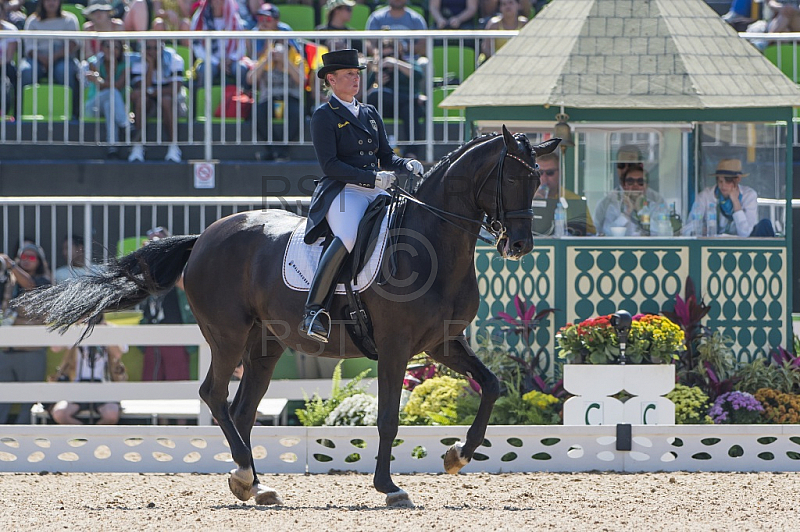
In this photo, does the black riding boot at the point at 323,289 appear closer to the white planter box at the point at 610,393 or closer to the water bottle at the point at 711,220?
the white planter box at the point at 610,393

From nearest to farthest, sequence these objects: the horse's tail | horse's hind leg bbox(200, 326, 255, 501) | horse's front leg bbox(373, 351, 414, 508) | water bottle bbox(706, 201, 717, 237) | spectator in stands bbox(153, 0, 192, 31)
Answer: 1. horse's front leg bbox(373, 351, 414, 508)
2. horse's hind leg bbox(200, 326, 255, 501)
3. the horse's tail
4. water bottle bbox(706, 201, 717, 237)
5. spectator in stands bbox(153, 0, 192, 31)

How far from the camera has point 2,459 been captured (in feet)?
29.1

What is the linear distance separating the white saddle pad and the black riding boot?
13 cm

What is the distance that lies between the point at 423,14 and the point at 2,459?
820 cm

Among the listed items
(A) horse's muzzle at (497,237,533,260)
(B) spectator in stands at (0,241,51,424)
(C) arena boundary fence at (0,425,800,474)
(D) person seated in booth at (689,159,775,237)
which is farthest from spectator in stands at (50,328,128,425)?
(D) person seated in booth at (689,159,775,237)

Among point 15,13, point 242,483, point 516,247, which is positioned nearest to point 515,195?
point 516,247

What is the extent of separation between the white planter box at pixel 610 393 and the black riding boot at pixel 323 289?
9.03 ft

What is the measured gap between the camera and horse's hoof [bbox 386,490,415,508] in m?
6.76

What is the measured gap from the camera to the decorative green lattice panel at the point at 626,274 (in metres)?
10.0

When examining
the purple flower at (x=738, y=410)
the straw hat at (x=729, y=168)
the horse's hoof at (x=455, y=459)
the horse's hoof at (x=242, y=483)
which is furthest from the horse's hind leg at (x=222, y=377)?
the straw hat at (x=729, y=168)

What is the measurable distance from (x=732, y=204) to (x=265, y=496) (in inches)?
206

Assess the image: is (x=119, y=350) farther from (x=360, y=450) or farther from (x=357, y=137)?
(x=357, y=137)

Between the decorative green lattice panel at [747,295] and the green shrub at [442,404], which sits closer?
the green shrub at [442,404]

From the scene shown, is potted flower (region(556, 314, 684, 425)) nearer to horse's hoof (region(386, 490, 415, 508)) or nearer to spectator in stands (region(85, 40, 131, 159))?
horse's hoof (region(386, 490, 415, 508))
